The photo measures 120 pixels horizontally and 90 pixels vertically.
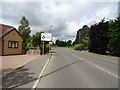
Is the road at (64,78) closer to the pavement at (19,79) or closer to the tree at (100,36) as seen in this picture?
the pavement at (19,79)

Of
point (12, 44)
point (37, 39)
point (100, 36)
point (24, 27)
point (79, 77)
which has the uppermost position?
point (24, 27)

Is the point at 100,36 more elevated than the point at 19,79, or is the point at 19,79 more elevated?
the point at 100,36

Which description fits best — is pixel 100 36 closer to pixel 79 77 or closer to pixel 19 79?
pixel 79 77

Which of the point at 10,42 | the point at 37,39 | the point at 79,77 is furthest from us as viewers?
the point at 37,39

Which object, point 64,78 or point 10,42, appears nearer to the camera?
point 64,78

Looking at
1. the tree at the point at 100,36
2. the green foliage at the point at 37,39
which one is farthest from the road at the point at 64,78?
the tree at the point at 100,36

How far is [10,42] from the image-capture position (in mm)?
24406

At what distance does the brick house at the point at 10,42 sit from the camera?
22.6 meters

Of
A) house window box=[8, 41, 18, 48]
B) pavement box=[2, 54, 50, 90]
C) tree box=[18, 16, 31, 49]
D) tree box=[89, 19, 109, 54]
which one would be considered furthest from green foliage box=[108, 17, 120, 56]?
tree box=[18, 16, 31, 49]

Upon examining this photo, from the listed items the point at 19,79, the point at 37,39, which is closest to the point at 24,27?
the point at 37,39

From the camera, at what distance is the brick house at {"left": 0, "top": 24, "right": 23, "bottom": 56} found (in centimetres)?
2258

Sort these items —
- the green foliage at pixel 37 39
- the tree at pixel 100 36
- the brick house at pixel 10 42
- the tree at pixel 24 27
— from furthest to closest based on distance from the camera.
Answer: the tree at pixel 24 27
the tree at pixel 100 36
the green foliage at pixel 37 39
the brick house at pixel 10 42

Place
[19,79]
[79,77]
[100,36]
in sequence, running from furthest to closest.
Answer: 1. [100,36]
2. [79,77]
3. [19,79]

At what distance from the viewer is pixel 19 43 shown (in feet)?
85.5
